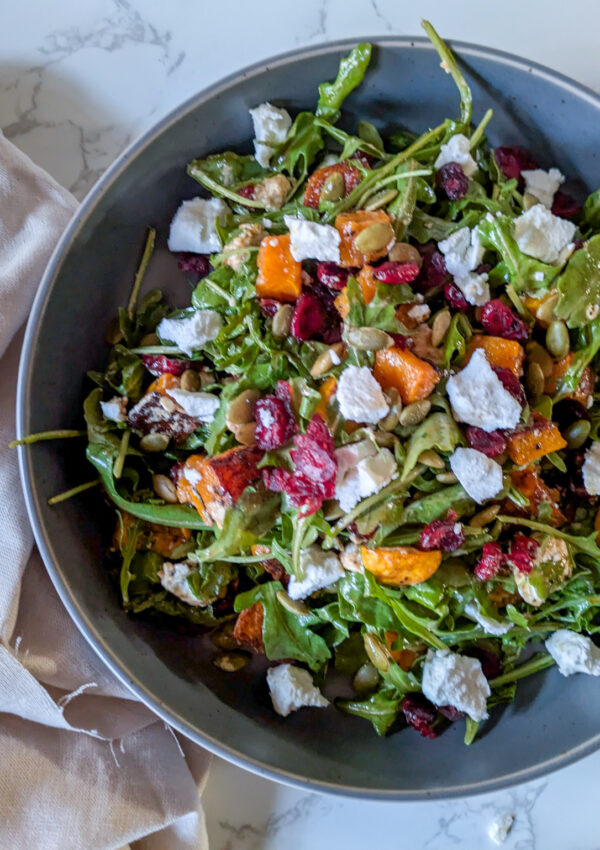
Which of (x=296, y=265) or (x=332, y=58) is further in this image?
(x=332, y=58)

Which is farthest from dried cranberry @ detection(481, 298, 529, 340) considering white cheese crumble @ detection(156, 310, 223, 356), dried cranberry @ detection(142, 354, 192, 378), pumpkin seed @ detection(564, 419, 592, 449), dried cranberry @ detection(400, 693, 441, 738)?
dried cranberry @ detection(400, 693, 441, 738)

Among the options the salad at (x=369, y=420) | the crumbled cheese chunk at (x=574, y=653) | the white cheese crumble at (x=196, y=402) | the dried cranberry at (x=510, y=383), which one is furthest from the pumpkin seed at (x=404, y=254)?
the crumbled cheese chunk at (x=574, y=653)

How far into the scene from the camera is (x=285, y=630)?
75.3 inches

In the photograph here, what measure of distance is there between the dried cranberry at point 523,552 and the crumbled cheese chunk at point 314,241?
79 centimetres

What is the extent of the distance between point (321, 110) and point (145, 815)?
74.1 inches

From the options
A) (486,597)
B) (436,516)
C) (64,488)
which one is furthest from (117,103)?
(486,597)

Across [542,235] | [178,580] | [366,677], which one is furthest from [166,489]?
[542,235]

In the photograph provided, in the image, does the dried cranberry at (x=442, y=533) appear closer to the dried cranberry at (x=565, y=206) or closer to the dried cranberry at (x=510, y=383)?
the dried cranberry at (x=510, y=383)

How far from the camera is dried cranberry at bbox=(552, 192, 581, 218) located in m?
1.99

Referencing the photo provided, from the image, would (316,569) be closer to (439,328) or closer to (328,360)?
(328,360)

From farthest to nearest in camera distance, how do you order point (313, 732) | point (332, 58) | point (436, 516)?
point (313, 732) < point (332, 58) < point (436, 516)

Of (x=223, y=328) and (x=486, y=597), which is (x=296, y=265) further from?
(x=486, y=597)

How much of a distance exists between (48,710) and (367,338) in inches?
47.5

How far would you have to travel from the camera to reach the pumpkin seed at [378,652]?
1.89 m
